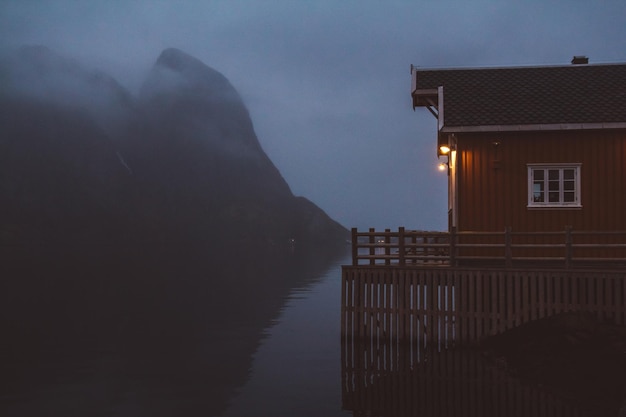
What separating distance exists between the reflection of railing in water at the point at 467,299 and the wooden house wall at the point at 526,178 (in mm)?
2550

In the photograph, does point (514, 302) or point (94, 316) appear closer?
point (514, 302)

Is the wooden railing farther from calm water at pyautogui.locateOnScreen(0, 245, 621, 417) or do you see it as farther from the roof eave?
the roof eave

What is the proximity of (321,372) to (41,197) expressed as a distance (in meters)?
186

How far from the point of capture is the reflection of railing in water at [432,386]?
43.8ft

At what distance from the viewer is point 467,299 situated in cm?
1814

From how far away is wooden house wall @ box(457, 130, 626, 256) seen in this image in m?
19.4

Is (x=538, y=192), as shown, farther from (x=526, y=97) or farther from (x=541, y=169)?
(x=526, y=97)

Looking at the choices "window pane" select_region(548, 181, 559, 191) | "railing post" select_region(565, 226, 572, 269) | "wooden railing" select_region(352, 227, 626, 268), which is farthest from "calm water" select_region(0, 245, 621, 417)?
"window pane" select_region(548, 181, 559, 191)

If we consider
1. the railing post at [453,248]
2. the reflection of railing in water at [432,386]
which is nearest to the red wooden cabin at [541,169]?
the railing post at [453,248]

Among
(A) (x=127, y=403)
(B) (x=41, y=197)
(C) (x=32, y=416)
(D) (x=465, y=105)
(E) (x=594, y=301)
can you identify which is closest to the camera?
(C) (x=32, y=416)

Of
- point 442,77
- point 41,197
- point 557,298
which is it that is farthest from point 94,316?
point 41,197

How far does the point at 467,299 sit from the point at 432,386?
3.65m

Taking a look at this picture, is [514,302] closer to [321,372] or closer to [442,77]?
[321,372]

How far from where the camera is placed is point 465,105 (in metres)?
20.9
